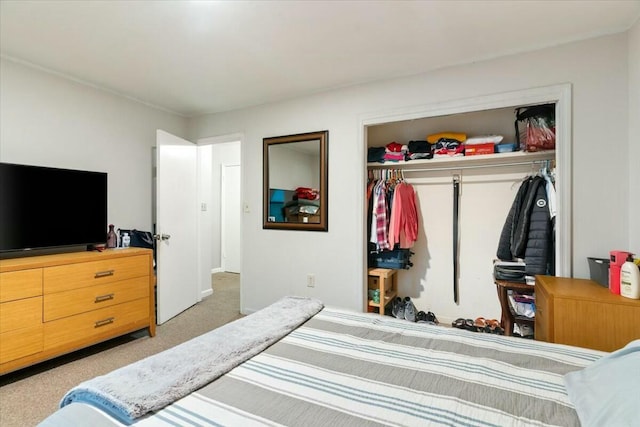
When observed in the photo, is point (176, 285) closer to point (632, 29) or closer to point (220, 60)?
point (220, 60)

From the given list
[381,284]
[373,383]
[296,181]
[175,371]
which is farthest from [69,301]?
[381,284]

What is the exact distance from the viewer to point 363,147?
2.91m

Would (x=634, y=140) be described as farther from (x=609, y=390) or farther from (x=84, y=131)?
(x=84, y=131)


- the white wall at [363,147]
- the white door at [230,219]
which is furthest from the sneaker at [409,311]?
the white door at [230,219]

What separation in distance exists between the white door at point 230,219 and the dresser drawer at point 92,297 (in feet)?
9.59

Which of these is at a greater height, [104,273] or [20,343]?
[104,273]

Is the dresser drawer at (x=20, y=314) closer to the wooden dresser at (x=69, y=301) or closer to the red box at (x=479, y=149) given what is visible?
the wooden dresser at (x=69, y=301)

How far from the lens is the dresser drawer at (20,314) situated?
1.99m

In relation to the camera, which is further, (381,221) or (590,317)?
(381,221)

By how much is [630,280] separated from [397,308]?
6.28 ft

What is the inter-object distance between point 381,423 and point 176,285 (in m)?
3.18

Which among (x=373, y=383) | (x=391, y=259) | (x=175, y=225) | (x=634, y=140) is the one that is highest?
(x=634, y=140)

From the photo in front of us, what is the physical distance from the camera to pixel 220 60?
2482mm

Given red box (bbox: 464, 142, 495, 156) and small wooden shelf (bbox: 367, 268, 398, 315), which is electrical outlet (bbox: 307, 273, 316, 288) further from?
red box (bbox: 464, 142, 495, 156)
